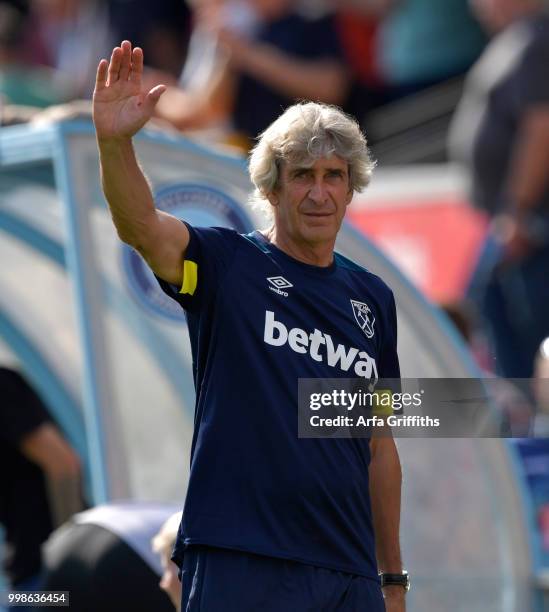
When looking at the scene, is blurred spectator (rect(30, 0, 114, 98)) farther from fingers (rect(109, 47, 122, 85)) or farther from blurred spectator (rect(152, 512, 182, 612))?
fingers (rect(109, 47, 122, 85))

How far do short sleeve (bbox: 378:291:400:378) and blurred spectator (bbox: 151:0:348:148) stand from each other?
4.11 meters

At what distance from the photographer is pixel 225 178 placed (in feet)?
16.7

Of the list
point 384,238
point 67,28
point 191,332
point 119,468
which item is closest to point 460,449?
point 119,468

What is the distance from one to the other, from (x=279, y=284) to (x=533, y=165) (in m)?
4.28

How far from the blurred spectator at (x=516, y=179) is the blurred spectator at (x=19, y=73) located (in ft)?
7.32

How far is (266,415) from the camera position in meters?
3.21

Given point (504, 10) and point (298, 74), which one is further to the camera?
point (504, 10)

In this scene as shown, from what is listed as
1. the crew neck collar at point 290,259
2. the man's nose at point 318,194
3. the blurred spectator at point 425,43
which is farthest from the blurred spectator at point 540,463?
the blurred spectator at point 425,43

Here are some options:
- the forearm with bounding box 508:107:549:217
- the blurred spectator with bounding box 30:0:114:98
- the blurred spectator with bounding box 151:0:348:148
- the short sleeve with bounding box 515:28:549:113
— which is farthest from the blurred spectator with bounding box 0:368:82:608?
the blurred spectator with bounding box 30:0:114:98

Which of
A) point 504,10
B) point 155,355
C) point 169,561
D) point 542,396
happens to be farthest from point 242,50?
point 169,561

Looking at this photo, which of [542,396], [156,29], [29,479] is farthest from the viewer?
[156,29]

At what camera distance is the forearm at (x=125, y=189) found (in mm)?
3078

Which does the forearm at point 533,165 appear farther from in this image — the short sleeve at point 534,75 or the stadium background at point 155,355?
the stadium background at point 155,355

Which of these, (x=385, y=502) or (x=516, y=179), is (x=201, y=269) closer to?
(x=385, y=502)
